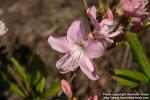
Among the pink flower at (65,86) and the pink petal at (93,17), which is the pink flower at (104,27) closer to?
the pink petal at (93,17)

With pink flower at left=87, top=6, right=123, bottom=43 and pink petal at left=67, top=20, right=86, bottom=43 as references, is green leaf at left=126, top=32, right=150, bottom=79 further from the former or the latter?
pink petal at left=67, top=20, right=86, bottom=43

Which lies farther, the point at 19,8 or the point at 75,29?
the point at 19,8

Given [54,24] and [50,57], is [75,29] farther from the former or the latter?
[54,24]

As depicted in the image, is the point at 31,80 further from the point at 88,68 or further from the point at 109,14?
the point at 109,14

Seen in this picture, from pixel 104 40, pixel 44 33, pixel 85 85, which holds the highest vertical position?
pixel 104 40

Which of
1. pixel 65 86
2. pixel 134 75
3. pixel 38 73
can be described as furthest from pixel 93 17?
pixel 38 73

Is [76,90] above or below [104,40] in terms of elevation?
below

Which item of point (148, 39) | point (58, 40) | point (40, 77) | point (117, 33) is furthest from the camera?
point (148, 39)

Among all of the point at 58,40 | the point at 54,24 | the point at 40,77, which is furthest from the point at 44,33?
the point at 58,40

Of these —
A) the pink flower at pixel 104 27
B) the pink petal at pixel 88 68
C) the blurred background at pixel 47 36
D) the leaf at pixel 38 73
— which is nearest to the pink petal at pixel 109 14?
the pink flower at pixel 104 27
